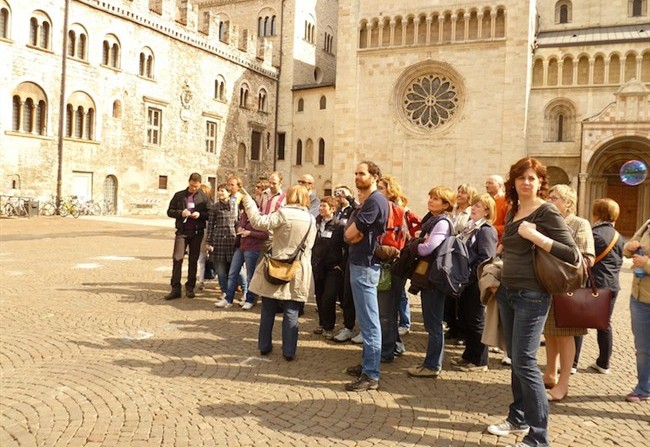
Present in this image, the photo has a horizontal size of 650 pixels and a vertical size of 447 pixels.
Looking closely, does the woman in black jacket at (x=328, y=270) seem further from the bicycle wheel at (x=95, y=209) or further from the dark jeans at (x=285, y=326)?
the bicycle wheel at (x=95, y=209)

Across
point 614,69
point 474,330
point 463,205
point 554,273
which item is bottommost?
point 474,330

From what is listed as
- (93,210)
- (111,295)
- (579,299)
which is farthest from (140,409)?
(93,210)

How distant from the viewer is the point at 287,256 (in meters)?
6.21

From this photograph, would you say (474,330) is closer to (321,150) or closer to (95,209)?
(95,209)

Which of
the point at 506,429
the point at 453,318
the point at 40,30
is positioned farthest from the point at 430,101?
the point at 506,429

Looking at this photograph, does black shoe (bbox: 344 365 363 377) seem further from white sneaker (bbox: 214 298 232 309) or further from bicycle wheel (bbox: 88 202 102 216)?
bicycle wheel (bbox: 88 202 102 216)

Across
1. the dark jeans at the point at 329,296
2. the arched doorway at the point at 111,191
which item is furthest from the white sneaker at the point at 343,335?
the arched doorway at the point at 111,191

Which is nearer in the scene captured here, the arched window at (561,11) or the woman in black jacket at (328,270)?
the woman in black jacket at (328,270)

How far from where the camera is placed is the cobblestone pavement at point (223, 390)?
429 cm

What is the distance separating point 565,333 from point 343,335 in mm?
2955

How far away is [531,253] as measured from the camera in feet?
13.0

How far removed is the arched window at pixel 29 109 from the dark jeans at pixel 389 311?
2583 centimetres

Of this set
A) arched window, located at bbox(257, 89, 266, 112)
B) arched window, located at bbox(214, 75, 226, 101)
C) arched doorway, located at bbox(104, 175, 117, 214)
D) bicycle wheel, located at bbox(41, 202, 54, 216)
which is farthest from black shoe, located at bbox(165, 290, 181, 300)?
arched window, located at bbox(257, 89, 266, 112)

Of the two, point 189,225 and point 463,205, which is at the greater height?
point 463,205
